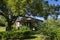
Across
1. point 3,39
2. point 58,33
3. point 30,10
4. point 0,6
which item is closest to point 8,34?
point 3,39

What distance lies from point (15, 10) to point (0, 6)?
5.66 meters

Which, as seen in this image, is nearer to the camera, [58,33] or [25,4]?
[58,33]

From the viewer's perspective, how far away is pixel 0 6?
30312mm

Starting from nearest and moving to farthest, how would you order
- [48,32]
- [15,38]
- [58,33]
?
[58,33], [48,32], [15,38]

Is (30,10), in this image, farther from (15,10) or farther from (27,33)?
(27,33)

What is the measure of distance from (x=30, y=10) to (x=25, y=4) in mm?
2709

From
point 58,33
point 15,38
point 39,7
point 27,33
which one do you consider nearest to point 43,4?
point 39,7

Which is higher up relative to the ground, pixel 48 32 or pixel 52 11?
pixel 52 11

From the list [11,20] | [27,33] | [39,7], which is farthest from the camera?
[11,20]

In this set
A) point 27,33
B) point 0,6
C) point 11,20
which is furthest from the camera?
point 11,20

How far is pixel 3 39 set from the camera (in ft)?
63.3

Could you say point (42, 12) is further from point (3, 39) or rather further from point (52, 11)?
point (3, 39)

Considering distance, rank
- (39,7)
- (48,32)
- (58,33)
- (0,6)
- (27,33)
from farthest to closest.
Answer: (0,6) → (39,7) → (27,33) → (48,32) → (58,33)

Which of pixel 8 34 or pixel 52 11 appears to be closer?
pixel 8 34
